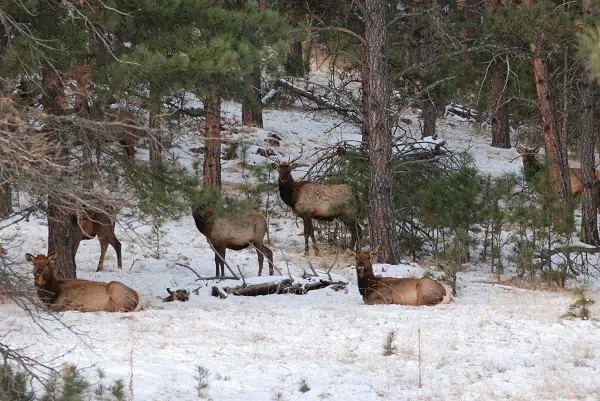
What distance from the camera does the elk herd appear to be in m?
11.3

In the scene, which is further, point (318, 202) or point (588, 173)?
point (588, 173)

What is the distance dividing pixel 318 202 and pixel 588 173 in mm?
5973

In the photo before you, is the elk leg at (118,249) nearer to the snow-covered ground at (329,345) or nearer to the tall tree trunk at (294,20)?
the snow-covered ground at (329,345)

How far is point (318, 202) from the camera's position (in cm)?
1809

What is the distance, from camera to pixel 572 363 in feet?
29.4

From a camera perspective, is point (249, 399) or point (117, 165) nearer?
point (249, 399)

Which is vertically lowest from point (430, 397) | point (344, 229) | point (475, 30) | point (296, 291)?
point (430, 397)

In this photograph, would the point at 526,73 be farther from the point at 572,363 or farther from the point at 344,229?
the point at 572,363

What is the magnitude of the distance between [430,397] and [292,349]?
1.89 m

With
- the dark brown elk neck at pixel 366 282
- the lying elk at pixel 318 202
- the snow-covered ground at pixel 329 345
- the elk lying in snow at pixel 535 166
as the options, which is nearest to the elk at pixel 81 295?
the snow-covered ground at pixel 329 345

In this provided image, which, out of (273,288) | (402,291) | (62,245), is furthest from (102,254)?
(402,291)

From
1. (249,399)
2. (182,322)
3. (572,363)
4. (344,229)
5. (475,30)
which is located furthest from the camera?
(344,229)

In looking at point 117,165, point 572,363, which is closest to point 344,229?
point 117,165

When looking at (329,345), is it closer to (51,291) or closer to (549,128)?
(51,291)
